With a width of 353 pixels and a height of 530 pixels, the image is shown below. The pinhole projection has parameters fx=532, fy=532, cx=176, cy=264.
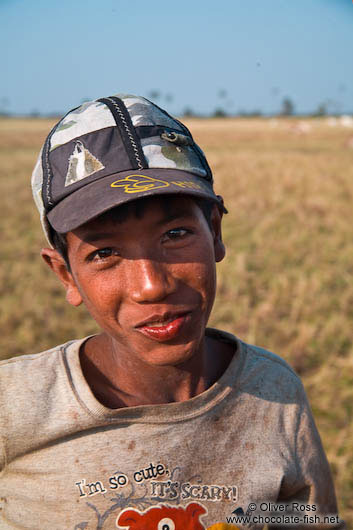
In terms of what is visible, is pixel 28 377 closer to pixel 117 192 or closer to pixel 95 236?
pixel 95 236

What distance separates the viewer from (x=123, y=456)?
1.45m

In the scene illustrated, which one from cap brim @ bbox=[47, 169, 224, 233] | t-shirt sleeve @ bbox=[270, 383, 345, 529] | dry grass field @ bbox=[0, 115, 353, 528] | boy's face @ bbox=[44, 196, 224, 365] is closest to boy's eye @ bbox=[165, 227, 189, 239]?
boy's face @ bbox=[44, 196, 224, 365]

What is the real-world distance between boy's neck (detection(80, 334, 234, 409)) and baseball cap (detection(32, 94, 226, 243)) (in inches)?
17.6

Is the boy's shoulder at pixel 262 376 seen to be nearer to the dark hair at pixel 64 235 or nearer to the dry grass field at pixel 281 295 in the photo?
the dark hair at pixel 64 235

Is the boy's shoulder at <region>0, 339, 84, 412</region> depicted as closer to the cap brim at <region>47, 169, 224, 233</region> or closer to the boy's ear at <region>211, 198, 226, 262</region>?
the cap brim at <region>47, 169, 224, 233</region>

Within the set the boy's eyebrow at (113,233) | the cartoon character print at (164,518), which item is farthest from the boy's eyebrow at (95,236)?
the cartoon character print at (164,518)

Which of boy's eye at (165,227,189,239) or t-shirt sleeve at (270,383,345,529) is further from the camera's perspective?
t-shirt sleeve at (270,383,345,529)

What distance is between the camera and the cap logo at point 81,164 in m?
1.37

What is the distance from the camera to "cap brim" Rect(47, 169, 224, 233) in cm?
127

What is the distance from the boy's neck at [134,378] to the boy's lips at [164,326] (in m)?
0.22

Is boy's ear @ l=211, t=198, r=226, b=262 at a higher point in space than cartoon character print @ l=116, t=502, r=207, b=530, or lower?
higher

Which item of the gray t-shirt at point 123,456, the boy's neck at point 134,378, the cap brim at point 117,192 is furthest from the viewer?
the boy's neck at point 134,378

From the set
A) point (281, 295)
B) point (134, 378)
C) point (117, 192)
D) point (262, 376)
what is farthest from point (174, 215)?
point (281, 295)

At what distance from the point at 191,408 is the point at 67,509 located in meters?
0.43
